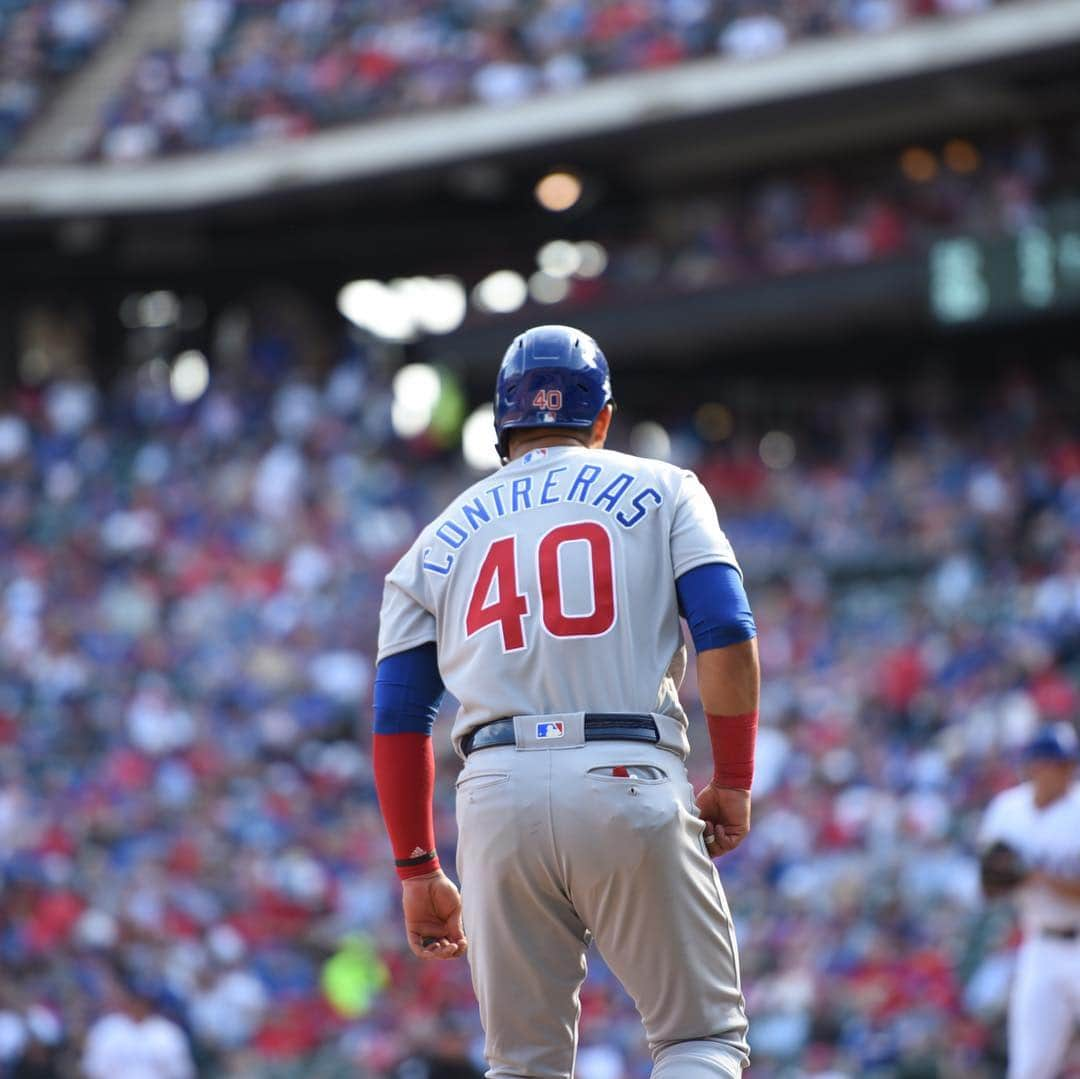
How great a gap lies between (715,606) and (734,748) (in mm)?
270

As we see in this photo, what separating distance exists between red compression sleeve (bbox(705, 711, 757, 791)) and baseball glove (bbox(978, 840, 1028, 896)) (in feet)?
9.05

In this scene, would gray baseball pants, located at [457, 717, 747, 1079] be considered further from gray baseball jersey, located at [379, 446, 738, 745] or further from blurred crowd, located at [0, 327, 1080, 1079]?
blurred crowd, located at [0, 327, 1080, 1079]

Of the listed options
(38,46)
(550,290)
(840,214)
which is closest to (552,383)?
(840,214)

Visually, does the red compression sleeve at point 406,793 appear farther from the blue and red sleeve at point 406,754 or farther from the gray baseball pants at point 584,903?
the gray baseball pants at point 584,903

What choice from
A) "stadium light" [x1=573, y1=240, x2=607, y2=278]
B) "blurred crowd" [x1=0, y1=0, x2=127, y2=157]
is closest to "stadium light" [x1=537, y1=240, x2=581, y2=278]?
"stadium light" [x1=573, y1=240, x2=607, y2=278]

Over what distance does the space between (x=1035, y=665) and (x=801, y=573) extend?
118 inches

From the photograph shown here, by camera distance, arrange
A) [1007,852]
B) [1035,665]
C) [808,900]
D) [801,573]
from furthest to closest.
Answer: [801,573]
[1035,665]
[808,900]
[1007,852]

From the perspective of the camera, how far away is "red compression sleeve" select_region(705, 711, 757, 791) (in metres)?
3.50

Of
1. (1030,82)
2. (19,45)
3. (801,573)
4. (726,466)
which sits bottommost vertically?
(801,573)

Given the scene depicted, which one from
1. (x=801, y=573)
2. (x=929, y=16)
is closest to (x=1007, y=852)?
(x=801, y=573)

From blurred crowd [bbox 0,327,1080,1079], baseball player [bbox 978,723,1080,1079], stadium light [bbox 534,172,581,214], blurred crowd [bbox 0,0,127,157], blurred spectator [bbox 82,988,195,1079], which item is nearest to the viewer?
baseball player [bbox 978,723,1080,1079]

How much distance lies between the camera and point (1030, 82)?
16.2 meters

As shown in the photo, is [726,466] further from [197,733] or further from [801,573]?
[197,733]

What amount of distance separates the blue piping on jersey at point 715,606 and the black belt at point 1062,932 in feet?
10.7
